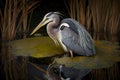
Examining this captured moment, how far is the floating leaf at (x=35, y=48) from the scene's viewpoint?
436 centimetres

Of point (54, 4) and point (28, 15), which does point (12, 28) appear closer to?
point (28, 15)

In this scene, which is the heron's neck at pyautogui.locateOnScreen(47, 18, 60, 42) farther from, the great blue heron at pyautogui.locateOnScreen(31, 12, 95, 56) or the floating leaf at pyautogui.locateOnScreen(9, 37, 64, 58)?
the floating leaf at pyautogui.locateOnScreen(9, 37, 64, 58)

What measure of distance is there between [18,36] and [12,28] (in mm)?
172

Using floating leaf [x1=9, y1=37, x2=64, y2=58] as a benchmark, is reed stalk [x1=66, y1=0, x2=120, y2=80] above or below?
above

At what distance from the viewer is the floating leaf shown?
4363 millimetres

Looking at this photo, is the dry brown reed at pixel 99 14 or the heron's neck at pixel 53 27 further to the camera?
the dry brown reed at pixel 99 14

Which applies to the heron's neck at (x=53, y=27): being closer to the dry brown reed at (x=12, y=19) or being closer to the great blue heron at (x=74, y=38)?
the great blue heron at (x=74, y=38)

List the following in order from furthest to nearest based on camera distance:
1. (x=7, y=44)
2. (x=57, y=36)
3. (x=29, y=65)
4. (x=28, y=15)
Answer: (x=28, y=15) < (x=7, y=44) < (x=57, y=36) < (x=29, y=65)

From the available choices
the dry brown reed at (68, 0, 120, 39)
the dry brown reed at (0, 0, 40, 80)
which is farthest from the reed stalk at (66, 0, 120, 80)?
the dry brown reed at (0, 0, 40, 80)

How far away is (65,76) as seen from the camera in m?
3.69

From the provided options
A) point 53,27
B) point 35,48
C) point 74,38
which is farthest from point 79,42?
point 35,48

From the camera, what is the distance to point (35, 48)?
179 inches

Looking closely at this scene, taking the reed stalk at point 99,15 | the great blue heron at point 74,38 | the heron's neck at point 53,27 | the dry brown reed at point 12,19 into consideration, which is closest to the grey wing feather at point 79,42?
the great blue heron at point 74,38

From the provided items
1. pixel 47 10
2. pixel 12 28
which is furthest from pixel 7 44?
pixel 47 10
